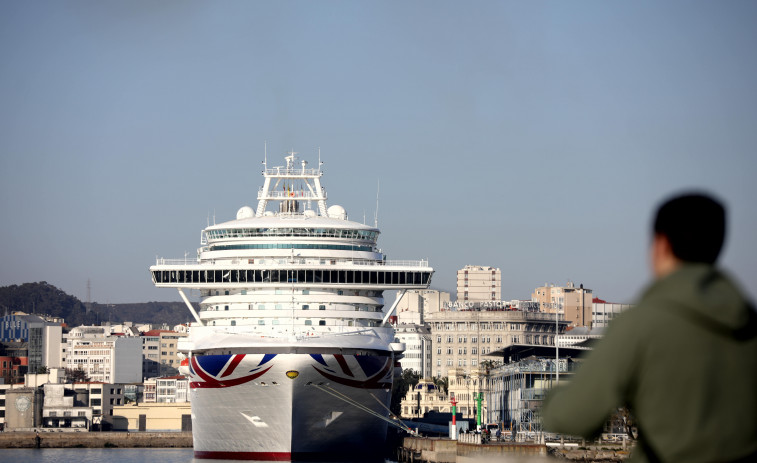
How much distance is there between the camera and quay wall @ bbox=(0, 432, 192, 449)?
13675 centimetres

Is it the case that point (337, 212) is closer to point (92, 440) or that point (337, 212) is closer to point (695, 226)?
point (92, 440)

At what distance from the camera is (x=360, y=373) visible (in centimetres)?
6022

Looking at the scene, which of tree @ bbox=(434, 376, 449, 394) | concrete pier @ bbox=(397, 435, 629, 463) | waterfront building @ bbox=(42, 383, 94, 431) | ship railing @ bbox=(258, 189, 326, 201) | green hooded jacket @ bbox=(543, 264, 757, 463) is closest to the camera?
green hooded jacket @ bbox=(543, 264, 757, 463)

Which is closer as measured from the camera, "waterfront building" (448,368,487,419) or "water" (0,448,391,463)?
"water" (0,448,391,463)

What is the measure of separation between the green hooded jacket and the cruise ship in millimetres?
54936

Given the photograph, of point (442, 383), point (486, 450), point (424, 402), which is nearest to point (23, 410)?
point (424, 402)

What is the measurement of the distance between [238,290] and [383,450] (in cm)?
1044

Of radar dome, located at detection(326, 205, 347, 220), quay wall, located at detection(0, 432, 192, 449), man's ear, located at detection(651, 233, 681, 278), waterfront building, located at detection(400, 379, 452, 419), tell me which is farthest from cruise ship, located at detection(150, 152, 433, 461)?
waterfront building, located at detection(400, 379, 452, 419)

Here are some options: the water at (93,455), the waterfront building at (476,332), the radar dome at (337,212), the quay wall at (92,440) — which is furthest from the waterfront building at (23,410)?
the radar dome at (337,212)

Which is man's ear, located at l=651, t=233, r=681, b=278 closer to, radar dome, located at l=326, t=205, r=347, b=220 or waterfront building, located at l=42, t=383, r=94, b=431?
radar dome, located at l=326, t=205, r=347, b=220

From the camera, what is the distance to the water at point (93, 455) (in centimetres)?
10738

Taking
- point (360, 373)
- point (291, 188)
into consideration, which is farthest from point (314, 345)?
point (291, 188)

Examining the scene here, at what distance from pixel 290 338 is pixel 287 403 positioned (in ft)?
9.54

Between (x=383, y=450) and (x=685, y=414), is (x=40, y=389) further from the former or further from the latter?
(x=685, y=414)
